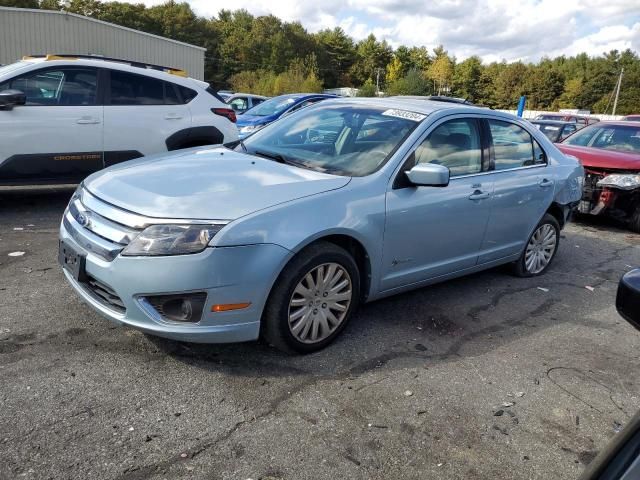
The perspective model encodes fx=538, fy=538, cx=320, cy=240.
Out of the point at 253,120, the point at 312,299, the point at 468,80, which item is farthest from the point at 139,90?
the point at 468,80

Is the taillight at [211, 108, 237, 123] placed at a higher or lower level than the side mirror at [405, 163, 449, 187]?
higher

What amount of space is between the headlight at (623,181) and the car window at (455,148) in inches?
165

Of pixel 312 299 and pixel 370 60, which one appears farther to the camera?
pixel 370 60

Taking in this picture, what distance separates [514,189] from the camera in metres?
4.70

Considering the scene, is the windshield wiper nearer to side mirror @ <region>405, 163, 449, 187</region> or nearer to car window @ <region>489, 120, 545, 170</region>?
side mirror @ <region>405, 163, 449, 187</region>

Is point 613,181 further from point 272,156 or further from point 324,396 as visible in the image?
point 324,396

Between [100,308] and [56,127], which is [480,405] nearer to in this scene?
[100,308]

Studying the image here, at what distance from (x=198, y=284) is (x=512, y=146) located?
10.8ft

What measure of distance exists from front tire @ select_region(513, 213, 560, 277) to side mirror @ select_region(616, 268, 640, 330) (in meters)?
3.92

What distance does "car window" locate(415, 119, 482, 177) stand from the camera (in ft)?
13.1

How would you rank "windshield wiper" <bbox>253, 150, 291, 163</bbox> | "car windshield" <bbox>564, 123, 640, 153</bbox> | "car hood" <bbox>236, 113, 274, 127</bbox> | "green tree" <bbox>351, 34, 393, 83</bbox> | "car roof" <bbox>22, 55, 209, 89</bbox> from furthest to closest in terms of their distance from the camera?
"green tree" <bbox>351, 34, 393, 83</bbox>, "car hood" <bbox>236, 113, 274, 127</bbox>, "car windshield" <bbox>564, 123, 640, 153</bbox>, "car roof" <bbox>22, 55, 209, 89</bbox>, "windshield wiper" <bbox>253, 150, 291, 163</bbox>

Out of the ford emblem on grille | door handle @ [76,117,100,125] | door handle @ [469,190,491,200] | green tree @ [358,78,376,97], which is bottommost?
the ford emblem on grille

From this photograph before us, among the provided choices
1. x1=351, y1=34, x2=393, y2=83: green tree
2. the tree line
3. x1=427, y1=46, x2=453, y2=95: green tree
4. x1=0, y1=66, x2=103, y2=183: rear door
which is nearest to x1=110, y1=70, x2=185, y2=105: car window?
x1=0, y1=66, x2=103, y2=183: rear door

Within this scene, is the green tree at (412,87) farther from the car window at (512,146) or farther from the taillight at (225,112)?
the car window at (512,146)
